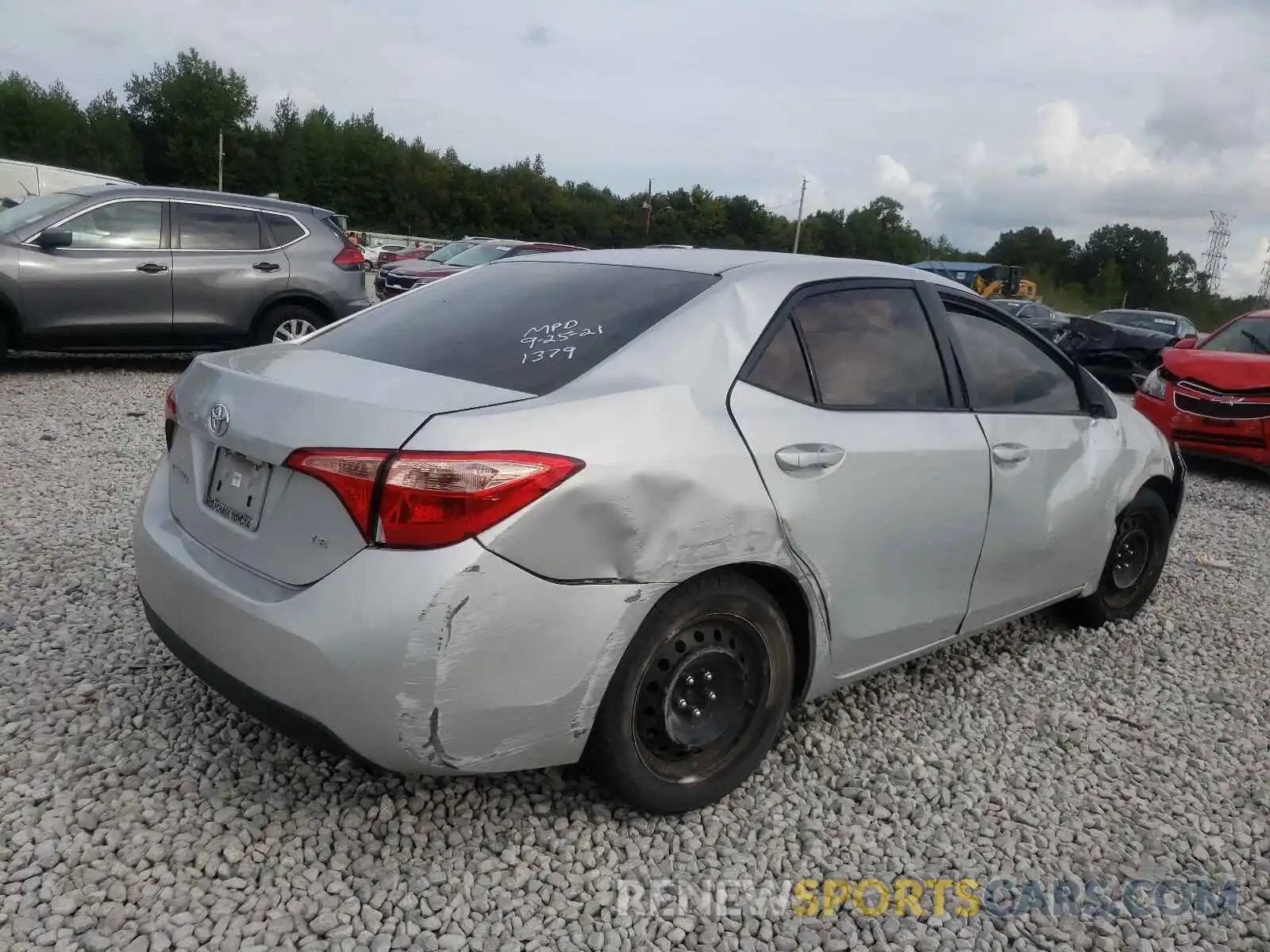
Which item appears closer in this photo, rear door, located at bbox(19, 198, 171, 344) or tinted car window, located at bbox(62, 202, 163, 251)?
rear door, located at bbox(19, 198, 171, 344)

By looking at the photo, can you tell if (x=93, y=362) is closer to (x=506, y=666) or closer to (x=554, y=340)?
(x=554, y=340)

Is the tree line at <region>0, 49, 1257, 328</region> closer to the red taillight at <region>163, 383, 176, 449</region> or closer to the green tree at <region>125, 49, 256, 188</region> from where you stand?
the green tree at <region>125, 49, 256, 188</region>

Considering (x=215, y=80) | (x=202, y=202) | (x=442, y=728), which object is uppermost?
(x=215, y=80)

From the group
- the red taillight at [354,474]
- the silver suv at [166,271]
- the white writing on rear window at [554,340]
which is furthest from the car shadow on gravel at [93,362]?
the red taillight at [354,474]

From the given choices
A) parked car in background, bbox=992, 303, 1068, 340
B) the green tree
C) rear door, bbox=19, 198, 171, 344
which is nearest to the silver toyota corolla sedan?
rear door, bbox=19, 198, 171, 344

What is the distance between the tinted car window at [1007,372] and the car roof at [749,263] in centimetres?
19

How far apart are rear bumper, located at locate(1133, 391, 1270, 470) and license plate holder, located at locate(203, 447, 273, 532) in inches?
302

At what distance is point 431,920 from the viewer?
7.74 feet

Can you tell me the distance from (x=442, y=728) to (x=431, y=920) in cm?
48


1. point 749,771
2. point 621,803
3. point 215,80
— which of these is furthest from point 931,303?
point 215,80

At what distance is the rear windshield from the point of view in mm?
2660

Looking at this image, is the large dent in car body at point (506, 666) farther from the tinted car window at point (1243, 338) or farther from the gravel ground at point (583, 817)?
the tinted car window at point (1243, 338)

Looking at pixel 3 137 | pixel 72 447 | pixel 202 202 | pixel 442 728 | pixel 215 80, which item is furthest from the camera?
pixel 215 80

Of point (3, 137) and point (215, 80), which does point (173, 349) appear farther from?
point (215, 80)
